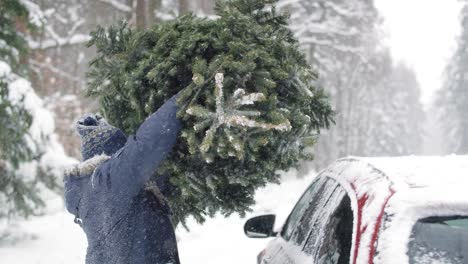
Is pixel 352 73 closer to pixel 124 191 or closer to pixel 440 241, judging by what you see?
pixel 124 191

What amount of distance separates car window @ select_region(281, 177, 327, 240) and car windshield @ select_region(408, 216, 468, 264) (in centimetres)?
151

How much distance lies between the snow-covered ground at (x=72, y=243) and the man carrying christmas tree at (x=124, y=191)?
5.53 m

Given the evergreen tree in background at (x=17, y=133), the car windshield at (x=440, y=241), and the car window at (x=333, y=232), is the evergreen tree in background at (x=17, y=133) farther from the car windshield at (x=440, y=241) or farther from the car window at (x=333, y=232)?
the car windshield at (x=440, y=241)

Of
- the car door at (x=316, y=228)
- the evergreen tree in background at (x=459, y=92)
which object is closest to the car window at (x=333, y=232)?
the car door at (x=316, y=228)

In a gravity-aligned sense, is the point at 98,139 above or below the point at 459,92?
below

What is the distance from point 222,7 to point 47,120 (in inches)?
251

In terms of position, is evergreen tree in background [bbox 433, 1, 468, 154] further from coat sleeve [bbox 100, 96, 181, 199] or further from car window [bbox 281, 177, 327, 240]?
coat sleeve [bbox 100, 96, 181, 199]

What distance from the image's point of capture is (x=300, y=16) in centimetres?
1705

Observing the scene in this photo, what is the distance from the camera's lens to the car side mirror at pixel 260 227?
4219 mm

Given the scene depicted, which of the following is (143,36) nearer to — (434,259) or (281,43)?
(281,43)

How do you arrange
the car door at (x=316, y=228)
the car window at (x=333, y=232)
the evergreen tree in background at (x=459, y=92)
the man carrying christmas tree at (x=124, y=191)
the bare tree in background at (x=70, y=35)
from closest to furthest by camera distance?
the car window at (x=333, y=232) < the car door at (x=316, y=228) < the man carrying christmas tree at (x=124, y=191) < the bare tree in background at (x=70, y=35) < the evergreen tree in background at (x=459, y=92)

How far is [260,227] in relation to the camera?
427 cm

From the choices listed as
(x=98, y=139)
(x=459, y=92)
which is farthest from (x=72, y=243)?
(x=459, y=92)

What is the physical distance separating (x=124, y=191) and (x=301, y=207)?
1552mm
